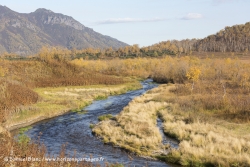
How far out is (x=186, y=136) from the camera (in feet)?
79.4

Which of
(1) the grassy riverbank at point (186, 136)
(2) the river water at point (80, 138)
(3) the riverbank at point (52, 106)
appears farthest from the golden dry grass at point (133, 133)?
(3) the riverbank at point (52, 106)

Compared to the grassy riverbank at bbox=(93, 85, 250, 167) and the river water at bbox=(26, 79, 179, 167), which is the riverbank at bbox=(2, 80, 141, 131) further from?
the grassy riverbank at bbox=(93, 85, 250, 167)

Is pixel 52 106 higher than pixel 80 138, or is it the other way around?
pixel 52 106

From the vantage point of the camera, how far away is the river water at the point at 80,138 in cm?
2027

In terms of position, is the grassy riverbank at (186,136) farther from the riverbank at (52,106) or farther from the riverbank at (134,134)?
the riverbank at (52,106)

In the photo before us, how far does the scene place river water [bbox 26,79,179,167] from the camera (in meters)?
20.3

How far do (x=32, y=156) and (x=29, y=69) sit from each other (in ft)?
193

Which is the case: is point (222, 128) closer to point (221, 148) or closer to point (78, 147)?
point (221, 148)

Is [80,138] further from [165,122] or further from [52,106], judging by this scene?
[52,106]

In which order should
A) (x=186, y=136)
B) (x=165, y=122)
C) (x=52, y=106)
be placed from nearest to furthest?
(x=186, y=136), (x=165, y=122), (x=52, y=106)

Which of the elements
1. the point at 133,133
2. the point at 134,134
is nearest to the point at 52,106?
the point at 133,133

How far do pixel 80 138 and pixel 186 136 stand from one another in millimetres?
10285

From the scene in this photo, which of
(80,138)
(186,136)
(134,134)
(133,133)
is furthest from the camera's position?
(80,138)

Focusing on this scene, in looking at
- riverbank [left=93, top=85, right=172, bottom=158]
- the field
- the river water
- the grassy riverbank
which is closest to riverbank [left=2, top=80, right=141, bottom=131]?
the field
